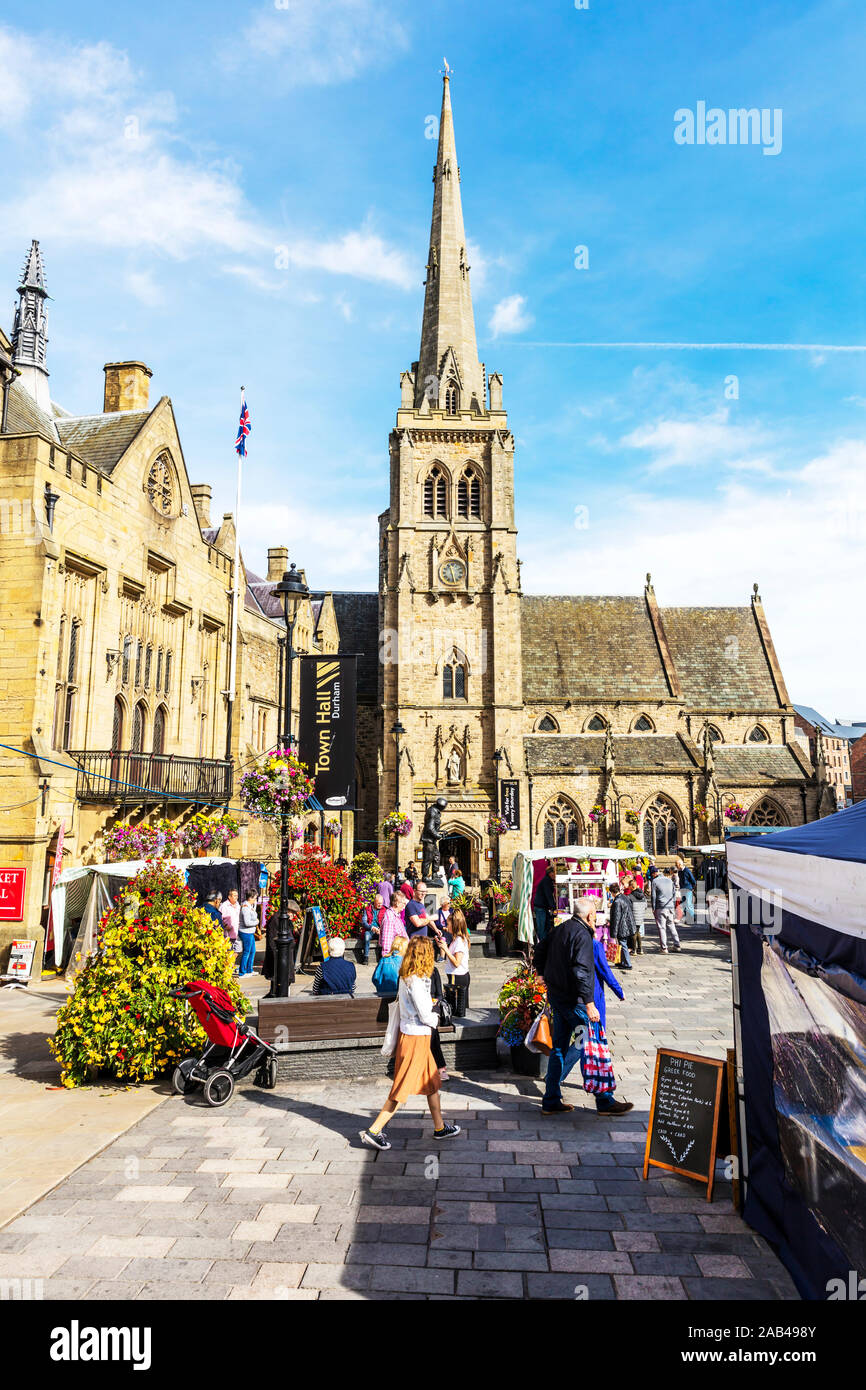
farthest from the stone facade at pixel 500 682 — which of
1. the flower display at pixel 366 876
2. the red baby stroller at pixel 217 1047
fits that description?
the red baby stroller at pixel 217 1047

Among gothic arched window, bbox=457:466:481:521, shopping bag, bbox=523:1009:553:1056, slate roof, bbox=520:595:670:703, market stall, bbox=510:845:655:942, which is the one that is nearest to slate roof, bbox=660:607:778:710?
slate roof, bbox=520:595:670:703

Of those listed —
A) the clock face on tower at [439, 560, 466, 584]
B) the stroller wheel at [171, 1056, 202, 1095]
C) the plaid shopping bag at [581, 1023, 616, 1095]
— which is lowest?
the stroller wheel at [171, 1056, 202, 1095]

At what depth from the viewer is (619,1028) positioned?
1067 cm

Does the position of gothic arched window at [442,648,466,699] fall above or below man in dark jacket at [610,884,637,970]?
above

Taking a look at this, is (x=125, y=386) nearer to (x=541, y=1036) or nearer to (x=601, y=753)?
(x=541, y=1036)

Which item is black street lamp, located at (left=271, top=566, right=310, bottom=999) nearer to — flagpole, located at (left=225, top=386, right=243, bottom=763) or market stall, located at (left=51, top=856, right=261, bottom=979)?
market stall, located at (left=51, top=856, right=261, bottom=979)

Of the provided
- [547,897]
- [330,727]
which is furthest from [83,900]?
[547,897]

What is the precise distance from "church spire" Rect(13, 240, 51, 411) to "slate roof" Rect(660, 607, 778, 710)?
1369 inches

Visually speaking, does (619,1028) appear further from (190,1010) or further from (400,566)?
(400,566)

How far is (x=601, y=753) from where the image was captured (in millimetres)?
41375

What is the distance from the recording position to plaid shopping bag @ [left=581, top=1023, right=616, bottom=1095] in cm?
728

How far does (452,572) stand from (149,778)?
76.0 ft
